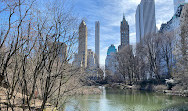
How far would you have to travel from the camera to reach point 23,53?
16.1 feet

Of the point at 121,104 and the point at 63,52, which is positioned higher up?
the point at 63,52

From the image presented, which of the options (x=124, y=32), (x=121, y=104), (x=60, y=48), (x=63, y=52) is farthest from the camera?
(x=124, y=32)

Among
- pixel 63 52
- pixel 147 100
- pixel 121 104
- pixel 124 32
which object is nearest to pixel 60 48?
pixel 63 52

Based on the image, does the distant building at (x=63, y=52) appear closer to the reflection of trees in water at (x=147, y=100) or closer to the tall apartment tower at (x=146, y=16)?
the reflection of trees in water at (x=147, y=100)

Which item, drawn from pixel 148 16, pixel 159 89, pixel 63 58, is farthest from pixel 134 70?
pixel 148 16

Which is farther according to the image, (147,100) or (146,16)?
(146,16)

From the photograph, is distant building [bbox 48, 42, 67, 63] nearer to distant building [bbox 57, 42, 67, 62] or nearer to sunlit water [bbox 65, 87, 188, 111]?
distant building [bbox 57, 42, 67, 62]

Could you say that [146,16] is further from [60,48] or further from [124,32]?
[60,48]

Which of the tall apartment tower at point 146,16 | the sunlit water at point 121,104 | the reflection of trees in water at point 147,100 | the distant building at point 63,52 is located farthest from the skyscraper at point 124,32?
the distant building at point 63,52

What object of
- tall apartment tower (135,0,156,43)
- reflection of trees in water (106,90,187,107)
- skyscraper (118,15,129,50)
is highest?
tall apartment tower (135,0,156,43)

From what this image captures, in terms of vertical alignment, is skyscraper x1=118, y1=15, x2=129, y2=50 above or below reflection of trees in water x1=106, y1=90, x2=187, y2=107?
above

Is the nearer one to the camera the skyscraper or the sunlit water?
the sunlit water

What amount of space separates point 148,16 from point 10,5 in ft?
454

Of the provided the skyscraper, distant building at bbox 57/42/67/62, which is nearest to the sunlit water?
distant building at bbox 57/42/67/62
